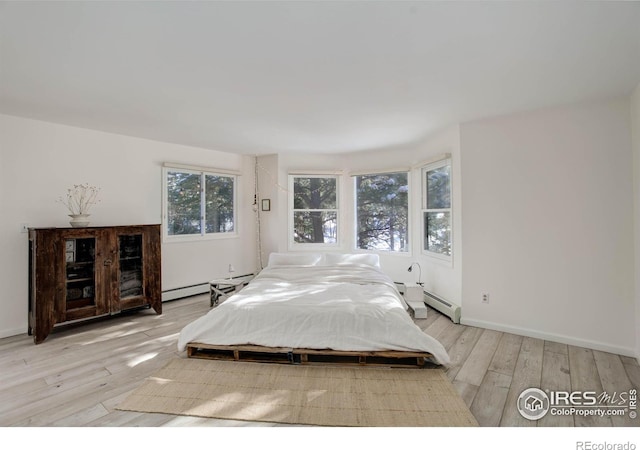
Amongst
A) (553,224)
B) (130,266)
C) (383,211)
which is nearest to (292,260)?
(383,211)

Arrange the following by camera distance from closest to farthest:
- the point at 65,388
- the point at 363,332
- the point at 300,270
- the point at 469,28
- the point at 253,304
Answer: the point at 469,28, the point at 65,388, the point at 363,332, the point at 253,304, the point at 300,270

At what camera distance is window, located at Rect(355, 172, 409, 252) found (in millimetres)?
4672

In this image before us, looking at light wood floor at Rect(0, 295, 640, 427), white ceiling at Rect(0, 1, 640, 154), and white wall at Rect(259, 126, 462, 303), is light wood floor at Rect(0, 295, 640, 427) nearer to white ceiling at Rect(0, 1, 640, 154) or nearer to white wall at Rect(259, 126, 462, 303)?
white wall at Rect(259, 126, 462, 303)

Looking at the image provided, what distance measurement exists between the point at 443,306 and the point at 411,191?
1.79 metres

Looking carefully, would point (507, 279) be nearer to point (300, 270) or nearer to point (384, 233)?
point (384, 233)

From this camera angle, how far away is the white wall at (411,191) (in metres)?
3.56

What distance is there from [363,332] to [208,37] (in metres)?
2.43

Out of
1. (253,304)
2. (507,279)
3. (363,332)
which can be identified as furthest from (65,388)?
(507,279)

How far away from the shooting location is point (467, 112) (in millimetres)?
3021

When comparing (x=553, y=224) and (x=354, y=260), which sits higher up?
(x=553, y=224)

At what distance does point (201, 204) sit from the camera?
4.72 meters

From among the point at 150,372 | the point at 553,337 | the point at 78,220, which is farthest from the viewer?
the point at 78,220

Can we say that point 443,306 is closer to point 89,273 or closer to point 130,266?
point 130,266

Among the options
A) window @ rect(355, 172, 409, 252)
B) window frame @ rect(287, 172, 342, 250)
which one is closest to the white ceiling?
window @ rect(355, 172, 409, 252)
